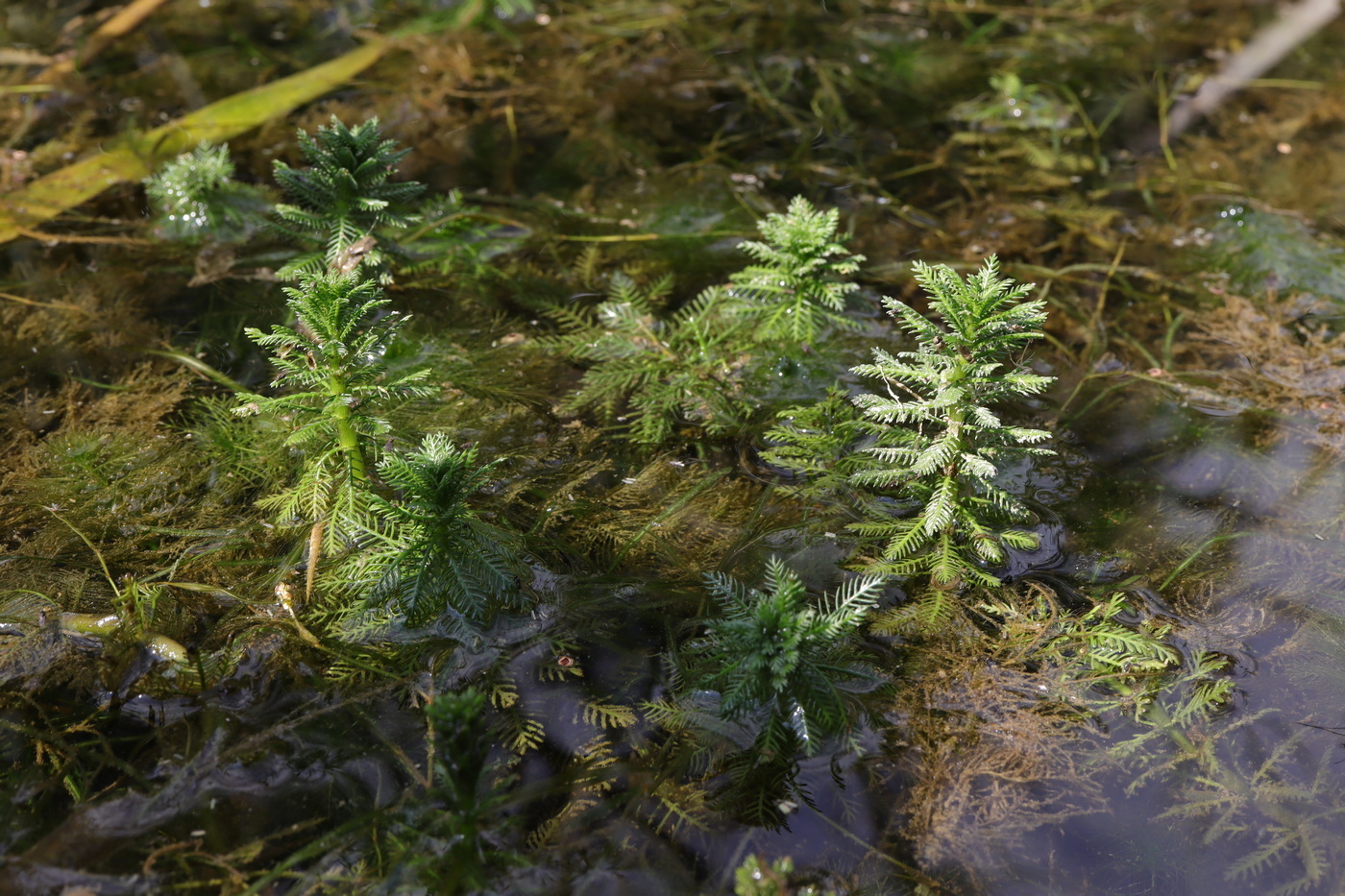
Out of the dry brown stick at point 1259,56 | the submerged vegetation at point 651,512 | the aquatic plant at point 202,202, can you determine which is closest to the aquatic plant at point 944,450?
the submerged vegetation at point 651,512

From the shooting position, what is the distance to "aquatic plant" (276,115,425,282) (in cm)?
323

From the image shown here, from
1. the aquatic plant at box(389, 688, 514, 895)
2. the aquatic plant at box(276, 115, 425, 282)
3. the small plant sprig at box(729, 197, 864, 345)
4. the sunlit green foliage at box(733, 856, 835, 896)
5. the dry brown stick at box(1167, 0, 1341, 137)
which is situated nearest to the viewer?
the sunlit green foliage at box(733, 856, 835, 896)

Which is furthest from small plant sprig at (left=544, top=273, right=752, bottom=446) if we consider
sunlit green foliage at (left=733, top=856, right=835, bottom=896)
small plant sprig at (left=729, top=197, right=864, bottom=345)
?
sunlit green foliage at (left=733, top=856, right=835, bottom=896)

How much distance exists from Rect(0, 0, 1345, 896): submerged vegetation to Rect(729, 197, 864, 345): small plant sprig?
3 cm

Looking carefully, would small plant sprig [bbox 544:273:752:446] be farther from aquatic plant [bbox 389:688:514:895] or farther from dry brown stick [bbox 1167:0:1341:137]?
dry brown stick [bbox 1167:0:1341:137]

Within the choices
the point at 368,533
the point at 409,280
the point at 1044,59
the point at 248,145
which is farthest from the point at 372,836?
the point at 1044,59

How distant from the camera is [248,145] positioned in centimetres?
475

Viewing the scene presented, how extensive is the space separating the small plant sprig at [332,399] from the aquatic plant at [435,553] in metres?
0.14

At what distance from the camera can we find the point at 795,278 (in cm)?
347

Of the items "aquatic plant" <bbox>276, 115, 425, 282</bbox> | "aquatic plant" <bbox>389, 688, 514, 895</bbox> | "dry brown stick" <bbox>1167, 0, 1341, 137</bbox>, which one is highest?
"aquatic plant" <bbox>276, 115, 425, 282</bbox>

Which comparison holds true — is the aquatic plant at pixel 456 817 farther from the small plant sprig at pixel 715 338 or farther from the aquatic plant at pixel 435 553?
the small plant sprig at pixel 715 338

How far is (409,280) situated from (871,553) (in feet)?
7.76

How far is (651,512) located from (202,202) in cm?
280

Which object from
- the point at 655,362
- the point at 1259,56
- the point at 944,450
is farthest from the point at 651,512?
the point at 1259,56
